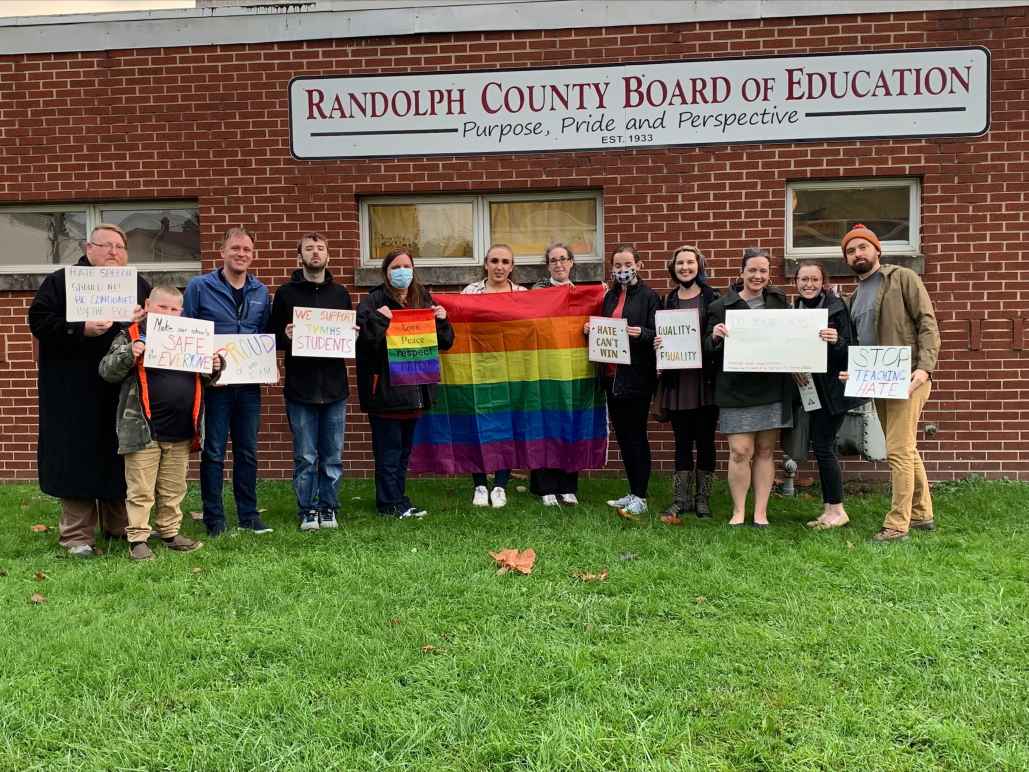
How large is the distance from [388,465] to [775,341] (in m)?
3.04

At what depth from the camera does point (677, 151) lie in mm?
7418

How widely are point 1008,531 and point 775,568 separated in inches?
81.2

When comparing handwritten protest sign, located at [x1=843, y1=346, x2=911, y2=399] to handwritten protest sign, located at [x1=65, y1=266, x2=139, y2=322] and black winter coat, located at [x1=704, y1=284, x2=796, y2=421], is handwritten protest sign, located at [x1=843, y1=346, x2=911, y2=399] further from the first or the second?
handwritten protest sign, located at [x1=65, y1=266, x2=139, y2=322]

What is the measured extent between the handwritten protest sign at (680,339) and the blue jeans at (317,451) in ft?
8.07

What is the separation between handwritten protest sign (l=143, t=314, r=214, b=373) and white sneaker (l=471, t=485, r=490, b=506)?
2.35 meters

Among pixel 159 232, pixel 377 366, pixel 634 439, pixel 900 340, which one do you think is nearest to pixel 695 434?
pixel 634 439

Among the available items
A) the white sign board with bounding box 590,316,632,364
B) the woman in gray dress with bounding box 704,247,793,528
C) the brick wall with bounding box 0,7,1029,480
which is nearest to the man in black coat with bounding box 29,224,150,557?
the brick wall with bounding box 0,7,1029,480

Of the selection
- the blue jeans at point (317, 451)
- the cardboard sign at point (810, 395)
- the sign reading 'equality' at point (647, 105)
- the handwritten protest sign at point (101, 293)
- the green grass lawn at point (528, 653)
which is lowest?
the green grass lawn at point (528, 653)

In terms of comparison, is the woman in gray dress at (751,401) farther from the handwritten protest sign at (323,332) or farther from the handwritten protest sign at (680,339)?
the handwritten protest sign at (323,332)

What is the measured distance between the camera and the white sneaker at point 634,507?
6.10m

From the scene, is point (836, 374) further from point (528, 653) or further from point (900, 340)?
point (528, 653)

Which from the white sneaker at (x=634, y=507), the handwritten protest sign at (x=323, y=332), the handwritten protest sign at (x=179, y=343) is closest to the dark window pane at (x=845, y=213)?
the white sneaker at (x=634, y=507)

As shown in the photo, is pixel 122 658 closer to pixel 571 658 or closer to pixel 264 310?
pixel 571 658

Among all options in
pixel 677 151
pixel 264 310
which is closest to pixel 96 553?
pixel 264 310
